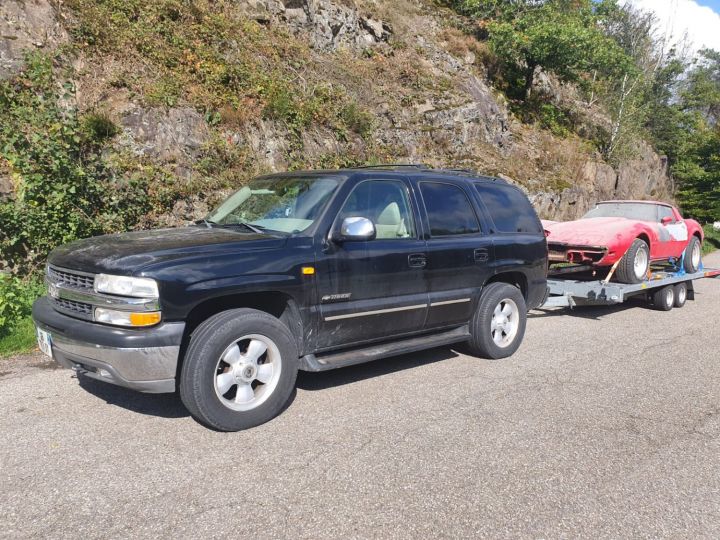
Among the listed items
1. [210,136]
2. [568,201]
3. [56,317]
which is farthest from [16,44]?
[568,201]

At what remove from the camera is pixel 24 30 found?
10.1 m

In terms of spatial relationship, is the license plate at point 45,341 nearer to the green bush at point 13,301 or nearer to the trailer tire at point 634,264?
the green bush at point 13,301

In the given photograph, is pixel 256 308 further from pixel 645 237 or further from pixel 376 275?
pixel 645 237

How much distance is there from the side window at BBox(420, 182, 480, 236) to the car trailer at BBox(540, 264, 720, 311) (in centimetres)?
211

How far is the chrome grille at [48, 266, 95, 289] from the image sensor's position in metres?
4.03

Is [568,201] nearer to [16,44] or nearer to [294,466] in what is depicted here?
[16,44]

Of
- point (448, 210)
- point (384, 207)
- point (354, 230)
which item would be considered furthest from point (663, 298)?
point (354, 230)

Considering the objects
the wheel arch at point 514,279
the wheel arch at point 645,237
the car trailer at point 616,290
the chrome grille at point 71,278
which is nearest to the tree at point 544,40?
the car trailer at point 616,290

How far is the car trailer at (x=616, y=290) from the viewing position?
327 inches

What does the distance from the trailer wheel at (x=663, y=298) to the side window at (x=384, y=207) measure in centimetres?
605

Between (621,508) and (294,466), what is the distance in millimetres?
1929

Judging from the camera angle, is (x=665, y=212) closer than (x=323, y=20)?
Yes

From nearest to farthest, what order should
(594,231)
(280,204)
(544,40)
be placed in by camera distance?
(280,204) → (594,231) → (544,40)

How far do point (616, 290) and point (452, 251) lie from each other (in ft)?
12.5
